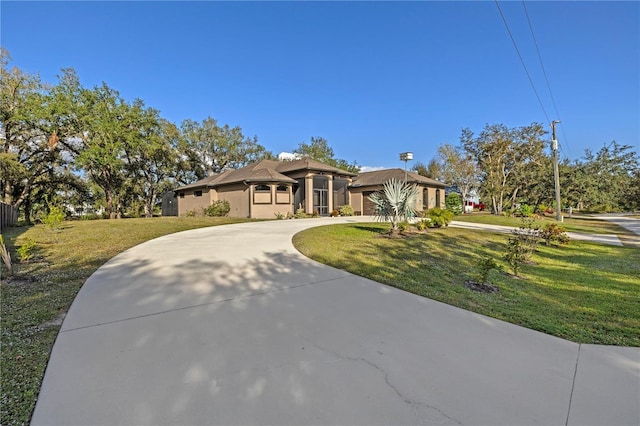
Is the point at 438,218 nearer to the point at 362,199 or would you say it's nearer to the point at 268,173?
the point at 362,199

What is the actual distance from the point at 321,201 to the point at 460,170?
1593 cm

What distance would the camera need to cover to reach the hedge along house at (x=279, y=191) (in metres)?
20.4

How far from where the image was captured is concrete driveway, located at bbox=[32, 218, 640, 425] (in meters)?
1.83

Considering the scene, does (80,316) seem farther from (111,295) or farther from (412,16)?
(412,16)

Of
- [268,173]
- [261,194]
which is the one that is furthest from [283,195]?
[268,173]

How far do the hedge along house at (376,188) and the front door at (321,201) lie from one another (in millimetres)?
3228

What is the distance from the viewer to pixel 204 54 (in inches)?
603

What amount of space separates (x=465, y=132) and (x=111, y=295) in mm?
32654

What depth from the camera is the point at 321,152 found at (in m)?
42.7

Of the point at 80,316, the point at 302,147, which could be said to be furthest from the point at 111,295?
the point at 302,147

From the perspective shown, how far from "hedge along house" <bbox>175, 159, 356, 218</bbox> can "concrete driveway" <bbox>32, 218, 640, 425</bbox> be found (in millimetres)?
16537

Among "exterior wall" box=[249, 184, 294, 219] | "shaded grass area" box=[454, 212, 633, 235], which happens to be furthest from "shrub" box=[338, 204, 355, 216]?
"shaded grass area" box=[454, 212, 633, 235]

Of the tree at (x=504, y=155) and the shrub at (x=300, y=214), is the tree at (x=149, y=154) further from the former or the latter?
the tree at (x=504, y=155)

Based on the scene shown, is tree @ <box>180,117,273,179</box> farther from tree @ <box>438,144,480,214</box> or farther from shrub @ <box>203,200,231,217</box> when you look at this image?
tree @ <box>438,144,480,214</box>
